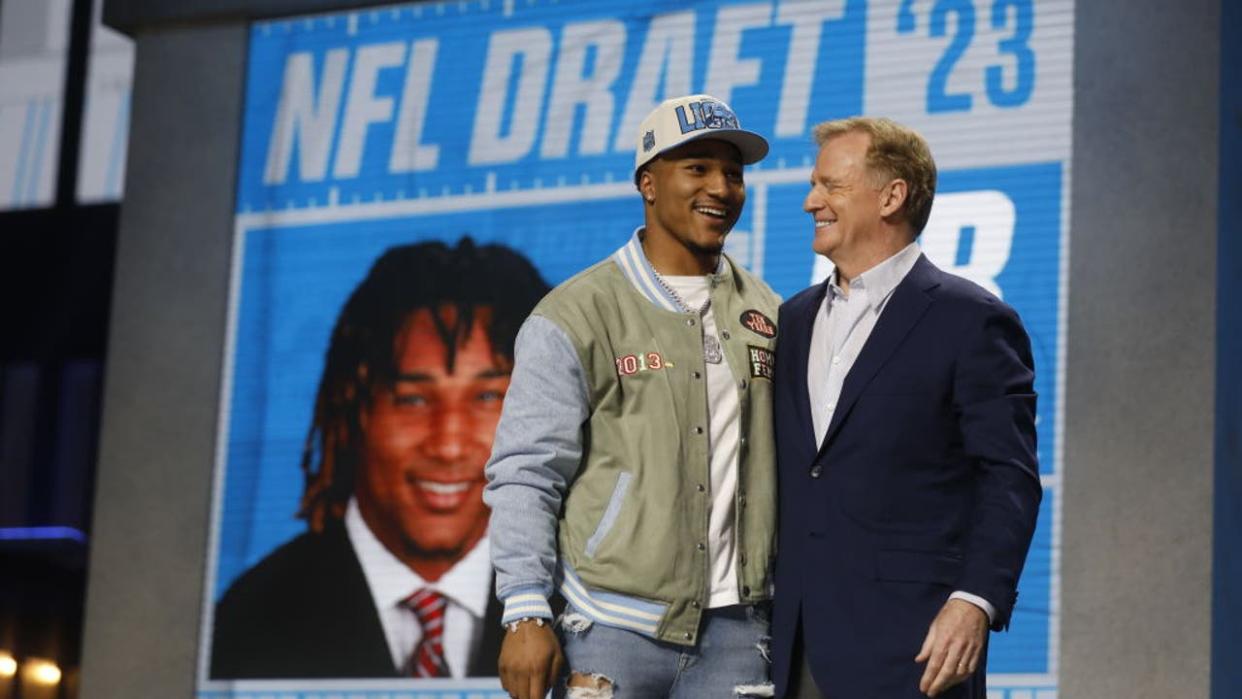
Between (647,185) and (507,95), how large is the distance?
244 centimetres

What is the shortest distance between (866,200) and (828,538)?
541 millimetres

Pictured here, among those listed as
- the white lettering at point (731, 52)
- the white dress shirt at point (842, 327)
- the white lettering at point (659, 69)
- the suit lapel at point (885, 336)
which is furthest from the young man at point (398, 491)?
the suit lapel at point (885, 336)

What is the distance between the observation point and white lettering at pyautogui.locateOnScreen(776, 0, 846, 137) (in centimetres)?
495

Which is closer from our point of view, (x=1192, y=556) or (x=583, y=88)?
(x=1192, y=556)

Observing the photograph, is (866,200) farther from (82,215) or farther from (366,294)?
(82,215)

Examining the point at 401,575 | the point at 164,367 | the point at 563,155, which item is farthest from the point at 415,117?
the point at 401,575

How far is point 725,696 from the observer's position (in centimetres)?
262

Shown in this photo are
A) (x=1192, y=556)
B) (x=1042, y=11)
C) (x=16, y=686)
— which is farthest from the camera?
(x=16, y=686)

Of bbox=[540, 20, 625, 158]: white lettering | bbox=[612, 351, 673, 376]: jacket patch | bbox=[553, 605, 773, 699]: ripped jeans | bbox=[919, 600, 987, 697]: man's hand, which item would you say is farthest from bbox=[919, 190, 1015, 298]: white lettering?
bbox=[919, 600, 987, 697]: man's hand

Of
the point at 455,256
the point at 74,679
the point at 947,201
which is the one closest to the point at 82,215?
the point at 74,679

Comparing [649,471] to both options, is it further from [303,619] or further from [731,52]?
[303,619]

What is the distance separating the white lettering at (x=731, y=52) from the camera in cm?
502

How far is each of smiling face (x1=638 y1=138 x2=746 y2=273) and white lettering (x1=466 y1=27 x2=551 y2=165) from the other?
7.80 ft

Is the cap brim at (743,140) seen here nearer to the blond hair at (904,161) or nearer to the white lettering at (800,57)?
the blond hair at (904,161)
